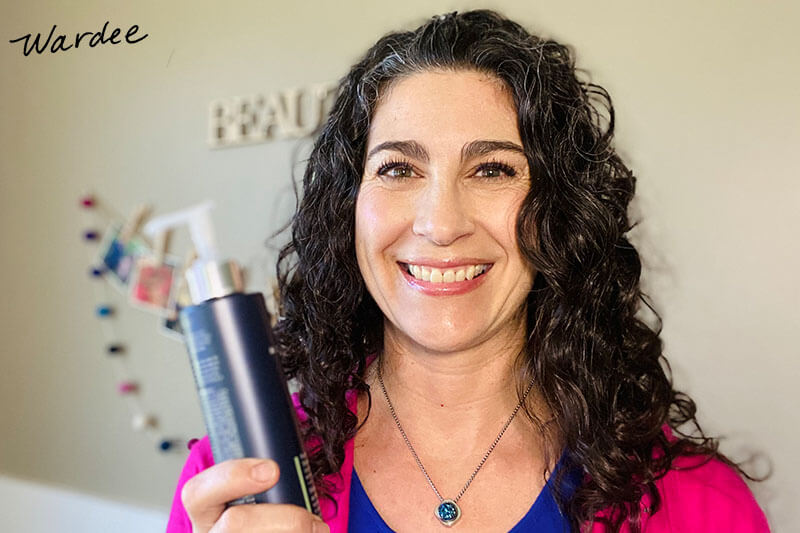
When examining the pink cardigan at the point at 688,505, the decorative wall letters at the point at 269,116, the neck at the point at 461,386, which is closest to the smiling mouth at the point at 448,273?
the neck at the point at 461,386

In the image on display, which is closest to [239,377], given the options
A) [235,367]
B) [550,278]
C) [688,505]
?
[235,367]

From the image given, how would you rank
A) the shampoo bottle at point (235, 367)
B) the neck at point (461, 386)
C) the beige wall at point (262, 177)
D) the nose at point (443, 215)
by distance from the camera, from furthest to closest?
the beige wall at point (262, 177), the neck at point (461, 386), the nose at point (443, 215), the shampoo bottle at point (235, 367)

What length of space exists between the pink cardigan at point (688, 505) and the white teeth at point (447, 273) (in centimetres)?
25

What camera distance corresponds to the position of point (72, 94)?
1.23m

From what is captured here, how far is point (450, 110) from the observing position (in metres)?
0.80

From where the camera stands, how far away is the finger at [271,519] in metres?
0.51

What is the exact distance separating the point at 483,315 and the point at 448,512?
238 millimetres

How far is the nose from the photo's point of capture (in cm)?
77

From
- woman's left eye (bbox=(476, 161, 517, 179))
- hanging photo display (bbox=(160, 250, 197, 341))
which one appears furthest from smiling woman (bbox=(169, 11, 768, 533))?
hanging photo display (bbox=(160, 250, 197, 341))

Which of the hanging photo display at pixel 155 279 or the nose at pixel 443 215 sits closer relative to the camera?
the nose at pixel 443 215

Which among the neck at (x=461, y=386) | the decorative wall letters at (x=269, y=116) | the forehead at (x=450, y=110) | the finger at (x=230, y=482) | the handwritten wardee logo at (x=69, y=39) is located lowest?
the neck at (x=461, y=386)

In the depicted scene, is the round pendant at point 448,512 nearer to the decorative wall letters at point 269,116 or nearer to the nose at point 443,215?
the nose at point 443,215

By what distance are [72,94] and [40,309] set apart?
0.41m

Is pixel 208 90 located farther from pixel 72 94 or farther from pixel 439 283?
pixel 439 283
